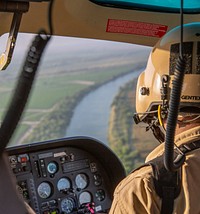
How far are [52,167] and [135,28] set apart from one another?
137 centimetres

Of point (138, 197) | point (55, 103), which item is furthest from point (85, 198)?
point (55, 103)

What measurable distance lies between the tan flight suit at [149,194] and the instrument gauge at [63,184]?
207cm

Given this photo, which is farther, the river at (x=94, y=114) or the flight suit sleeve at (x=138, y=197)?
the river at (x=94, y=114)

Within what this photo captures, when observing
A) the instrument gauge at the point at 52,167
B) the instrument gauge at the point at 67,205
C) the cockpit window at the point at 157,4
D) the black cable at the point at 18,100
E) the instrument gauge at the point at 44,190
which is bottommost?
the instrument gauge at the point at 67,205

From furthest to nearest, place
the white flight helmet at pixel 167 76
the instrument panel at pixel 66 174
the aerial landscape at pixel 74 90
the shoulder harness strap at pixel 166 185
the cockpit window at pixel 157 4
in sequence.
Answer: the aerial landscape at pixel 74 90
the instrument panel at pixel 66 174
the cockpit window at pixel 157 4
the white flight helmet at pixel 167 76
the shoulder harness strap at pixel 166 185

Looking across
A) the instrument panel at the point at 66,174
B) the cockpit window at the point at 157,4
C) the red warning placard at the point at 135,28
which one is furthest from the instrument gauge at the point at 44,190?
the cockpit window at the point at 157,4

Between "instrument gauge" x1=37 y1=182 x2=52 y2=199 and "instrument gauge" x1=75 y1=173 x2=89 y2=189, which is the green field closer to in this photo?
"instrument gauge" x1=75 y1=173 x2=89 y2=189

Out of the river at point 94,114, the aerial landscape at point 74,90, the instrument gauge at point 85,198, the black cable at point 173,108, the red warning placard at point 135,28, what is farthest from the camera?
the aerial landscape at point 74,90

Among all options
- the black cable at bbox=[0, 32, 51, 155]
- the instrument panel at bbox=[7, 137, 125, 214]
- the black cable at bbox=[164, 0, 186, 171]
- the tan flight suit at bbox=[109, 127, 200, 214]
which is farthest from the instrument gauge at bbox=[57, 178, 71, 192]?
the black cable at bbox=[0, 32, 51, 155]

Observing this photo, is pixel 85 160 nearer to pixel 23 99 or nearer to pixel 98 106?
pixel 98 106

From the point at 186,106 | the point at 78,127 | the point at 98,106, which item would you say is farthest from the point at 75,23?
the point at 98,106

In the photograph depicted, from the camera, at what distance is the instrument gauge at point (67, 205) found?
4016 mm

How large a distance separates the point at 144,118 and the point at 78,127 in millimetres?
3766

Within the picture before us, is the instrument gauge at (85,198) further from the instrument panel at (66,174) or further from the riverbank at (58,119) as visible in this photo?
the riverbank at (58,119)
